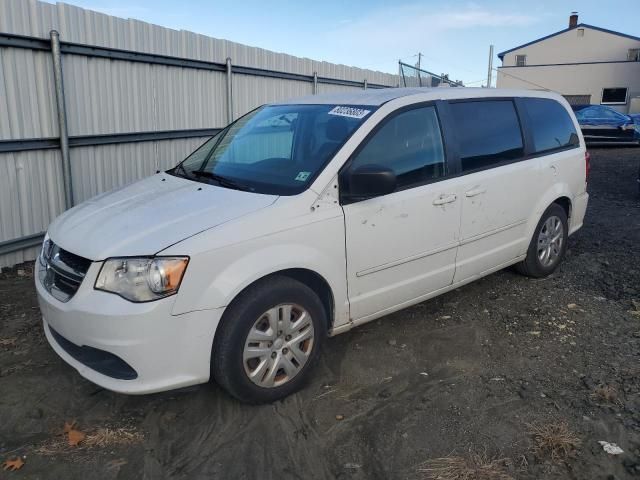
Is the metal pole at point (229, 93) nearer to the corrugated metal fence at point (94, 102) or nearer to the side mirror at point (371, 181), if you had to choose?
the corrugated metal fence at point (94, 102)

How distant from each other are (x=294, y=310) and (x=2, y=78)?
3.97 m

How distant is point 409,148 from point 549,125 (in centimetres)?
211

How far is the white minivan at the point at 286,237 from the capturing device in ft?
9.25

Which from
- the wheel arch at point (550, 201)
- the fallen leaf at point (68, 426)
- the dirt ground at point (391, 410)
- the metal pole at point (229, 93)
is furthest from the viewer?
the metal pole at point (229, 93)

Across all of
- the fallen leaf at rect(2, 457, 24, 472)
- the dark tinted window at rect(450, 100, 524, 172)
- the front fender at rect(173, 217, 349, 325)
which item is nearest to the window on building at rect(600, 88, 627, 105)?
the dark tinted window at rect(450, 100, 524, 172)

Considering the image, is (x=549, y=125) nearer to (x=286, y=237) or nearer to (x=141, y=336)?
(x=286, y=237)

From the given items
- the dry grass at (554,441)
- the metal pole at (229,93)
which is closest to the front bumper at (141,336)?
the dry grass at (554,441)

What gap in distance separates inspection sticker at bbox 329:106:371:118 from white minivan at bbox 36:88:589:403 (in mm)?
18

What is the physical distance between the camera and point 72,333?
9.65 feet

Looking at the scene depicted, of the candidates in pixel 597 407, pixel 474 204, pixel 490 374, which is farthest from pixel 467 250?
pixel 597 407

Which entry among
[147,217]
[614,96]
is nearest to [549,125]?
[147,217]

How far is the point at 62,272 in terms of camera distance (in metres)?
3.06

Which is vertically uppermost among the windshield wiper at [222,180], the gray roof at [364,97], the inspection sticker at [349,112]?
the gray roof at [364,97]

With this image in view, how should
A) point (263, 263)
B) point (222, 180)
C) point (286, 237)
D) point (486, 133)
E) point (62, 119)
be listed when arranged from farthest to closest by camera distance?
point (62, 119)
point (486, 133)
point (222, 180)
point (286, 237)
point (263, 263)
